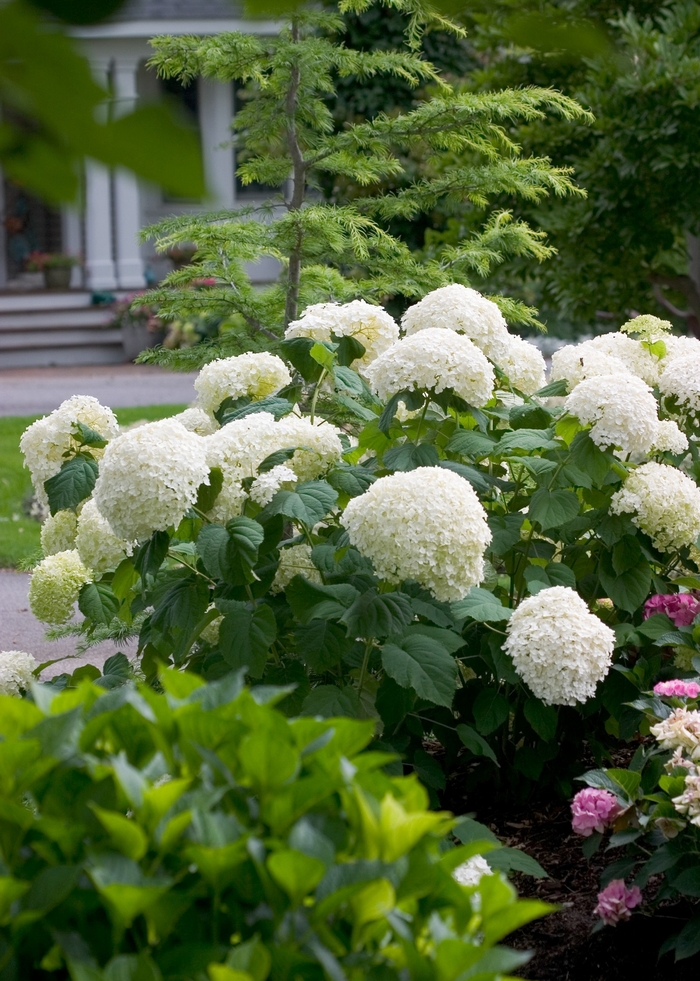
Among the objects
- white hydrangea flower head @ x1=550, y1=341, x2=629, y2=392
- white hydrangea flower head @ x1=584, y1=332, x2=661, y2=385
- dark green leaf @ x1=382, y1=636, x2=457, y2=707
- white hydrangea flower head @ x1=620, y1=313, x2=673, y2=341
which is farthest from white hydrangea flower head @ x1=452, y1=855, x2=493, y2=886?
white hydrangea flower head @ x1=620, y1=313, x2=673, y2=341

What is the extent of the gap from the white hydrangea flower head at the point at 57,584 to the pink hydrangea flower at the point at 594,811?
159 centimetres

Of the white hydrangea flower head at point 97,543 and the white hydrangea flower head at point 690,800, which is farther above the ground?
the white hydrangea flower head at point 97,543

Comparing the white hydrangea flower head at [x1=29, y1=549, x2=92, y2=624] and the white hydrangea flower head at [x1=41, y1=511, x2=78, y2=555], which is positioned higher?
the white hydrangea flower head at [x1=41, y1=511, x2=78, y2=555]

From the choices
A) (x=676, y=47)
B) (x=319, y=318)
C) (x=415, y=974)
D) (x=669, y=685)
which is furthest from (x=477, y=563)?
(x=676, y=47)

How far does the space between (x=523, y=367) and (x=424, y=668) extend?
1329 mm

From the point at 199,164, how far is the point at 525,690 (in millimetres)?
2601

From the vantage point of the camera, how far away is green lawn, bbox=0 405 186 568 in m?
7.25

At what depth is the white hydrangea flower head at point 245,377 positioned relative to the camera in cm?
316

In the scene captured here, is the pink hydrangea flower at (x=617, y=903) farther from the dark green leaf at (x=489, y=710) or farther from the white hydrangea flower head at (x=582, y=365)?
the white hydrangea flower head at (x=582, y=365)

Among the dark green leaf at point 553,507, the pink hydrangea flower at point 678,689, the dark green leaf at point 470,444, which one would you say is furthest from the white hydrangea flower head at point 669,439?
the pink hydrangea flower at point 678,689

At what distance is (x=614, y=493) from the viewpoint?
2.89 metres

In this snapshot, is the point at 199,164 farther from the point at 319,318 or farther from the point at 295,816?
the point at 319,318

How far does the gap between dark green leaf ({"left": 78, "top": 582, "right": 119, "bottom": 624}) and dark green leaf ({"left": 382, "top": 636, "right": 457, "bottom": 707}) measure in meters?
0.91

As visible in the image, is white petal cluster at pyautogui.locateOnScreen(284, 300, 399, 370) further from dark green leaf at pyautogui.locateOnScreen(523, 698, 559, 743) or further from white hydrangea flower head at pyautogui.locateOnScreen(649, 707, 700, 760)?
white hydrangea flower head at pyautogui.locateOnScreen(649, 707, 700, 760)
